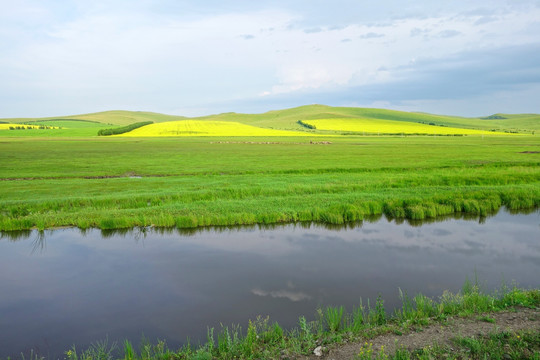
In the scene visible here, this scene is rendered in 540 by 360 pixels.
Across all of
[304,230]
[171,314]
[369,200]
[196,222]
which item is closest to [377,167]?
[369,200]

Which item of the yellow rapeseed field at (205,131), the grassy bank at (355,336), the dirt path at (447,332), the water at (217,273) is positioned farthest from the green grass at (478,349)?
the yellow rapeseed field at (205,131)

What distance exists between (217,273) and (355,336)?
642 cm

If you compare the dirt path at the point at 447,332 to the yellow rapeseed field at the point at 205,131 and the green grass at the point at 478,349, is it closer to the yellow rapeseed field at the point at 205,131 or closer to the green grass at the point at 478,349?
the green grass at the point at 478,349

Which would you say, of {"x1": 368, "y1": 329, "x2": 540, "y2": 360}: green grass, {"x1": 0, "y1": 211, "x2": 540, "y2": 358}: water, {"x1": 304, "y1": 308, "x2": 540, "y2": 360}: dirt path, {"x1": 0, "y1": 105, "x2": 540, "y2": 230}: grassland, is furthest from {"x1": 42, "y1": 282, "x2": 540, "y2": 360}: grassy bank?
→ {"x1": 0, "y1": 105, "x2": 540, "y2": 230}: grassland

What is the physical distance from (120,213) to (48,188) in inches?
451

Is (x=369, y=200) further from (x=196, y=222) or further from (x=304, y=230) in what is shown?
(x=196, y=222)

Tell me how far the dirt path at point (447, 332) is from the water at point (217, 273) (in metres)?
2.26

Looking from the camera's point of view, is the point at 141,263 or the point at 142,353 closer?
the point at 142,353

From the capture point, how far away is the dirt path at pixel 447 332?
737 cm

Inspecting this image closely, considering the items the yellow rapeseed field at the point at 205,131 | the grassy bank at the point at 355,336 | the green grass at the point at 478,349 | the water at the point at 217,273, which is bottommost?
the water at the point at 217,273

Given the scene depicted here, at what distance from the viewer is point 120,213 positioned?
20484 mm

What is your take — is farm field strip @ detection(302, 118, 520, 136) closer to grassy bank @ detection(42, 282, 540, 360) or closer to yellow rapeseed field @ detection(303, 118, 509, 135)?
yellow rapeseed field @ detection(303, 118, 509, 135)

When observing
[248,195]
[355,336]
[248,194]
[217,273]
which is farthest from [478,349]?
[248,194]

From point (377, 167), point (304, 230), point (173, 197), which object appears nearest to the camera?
point (304, 230)
